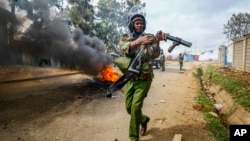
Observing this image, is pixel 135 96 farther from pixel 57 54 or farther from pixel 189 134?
pixel 57 54

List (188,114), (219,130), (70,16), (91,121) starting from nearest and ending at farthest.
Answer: (219,130) → (91,121) → (188,114) → (70,16)

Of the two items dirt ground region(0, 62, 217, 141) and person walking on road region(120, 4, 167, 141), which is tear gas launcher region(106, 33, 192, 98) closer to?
person walking on road region(120, 4, 167, 141)

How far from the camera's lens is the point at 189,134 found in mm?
4242

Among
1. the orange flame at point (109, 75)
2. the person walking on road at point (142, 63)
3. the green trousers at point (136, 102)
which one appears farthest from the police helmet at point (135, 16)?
the orange flame at point (109, 75)

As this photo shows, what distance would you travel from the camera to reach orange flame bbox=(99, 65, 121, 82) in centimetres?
1161

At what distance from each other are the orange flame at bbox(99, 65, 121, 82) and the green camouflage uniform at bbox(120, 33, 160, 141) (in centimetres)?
744

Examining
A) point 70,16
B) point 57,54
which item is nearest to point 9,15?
point 57,54

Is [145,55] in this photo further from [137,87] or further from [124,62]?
[137,87]

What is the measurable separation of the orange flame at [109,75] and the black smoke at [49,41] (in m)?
0.39

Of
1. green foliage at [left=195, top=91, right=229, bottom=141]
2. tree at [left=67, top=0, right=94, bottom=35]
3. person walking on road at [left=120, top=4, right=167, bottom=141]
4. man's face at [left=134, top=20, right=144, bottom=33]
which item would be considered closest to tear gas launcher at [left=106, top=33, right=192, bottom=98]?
person walking on road at [left=120, top=4, right=167, bottom=141]

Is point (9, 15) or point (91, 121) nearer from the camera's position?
point (91, 121)

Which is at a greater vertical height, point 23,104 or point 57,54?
point 57,54

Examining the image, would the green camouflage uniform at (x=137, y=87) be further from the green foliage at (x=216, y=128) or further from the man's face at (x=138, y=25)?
the green foliage at (x=216, y=128)

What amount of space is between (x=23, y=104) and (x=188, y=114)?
4382 millimetres
